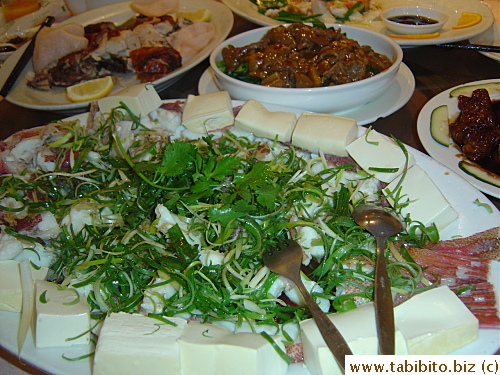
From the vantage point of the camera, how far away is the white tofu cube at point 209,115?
210 centimetres

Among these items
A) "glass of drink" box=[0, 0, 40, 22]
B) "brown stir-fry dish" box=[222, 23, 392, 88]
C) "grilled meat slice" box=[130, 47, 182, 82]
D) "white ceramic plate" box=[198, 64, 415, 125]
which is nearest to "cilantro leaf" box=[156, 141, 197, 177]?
"brown stir-fry dish" box=[222, 23, 392, 88]

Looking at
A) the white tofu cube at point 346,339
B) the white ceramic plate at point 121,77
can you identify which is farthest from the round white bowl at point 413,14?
the white tofu cube at point 346,339

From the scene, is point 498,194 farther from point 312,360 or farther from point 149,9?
point 149,9

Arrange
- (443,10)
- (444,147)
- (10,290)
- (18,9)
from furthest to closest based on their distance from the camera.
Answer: (18,9)
(443,10)
(444,147)
(10,290)

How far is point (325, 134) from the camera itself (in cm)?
189

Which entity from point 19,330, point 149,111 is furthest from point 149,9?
point 19,330

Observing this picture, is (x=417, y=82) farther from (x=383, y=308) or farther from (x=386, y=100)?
(x=383, y=308)

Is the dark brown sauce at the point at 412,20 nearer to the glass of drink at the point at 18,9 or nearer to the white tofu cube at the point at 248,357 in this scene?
the white tofu cube at the point at 248,357

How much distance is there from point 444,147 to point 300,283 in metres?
1.26

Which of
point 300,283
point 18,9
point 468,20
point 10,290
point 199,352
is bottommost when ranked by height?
point 18,9

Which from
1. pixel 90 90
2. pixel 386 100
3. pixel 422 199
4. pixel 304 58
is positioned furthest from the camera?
pixel 90 90

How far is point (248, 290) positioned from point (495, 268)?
2.69ft

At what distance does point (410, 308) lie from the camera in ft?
4.16

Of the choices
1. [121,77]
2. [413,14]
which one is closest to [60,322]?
[121,77]
